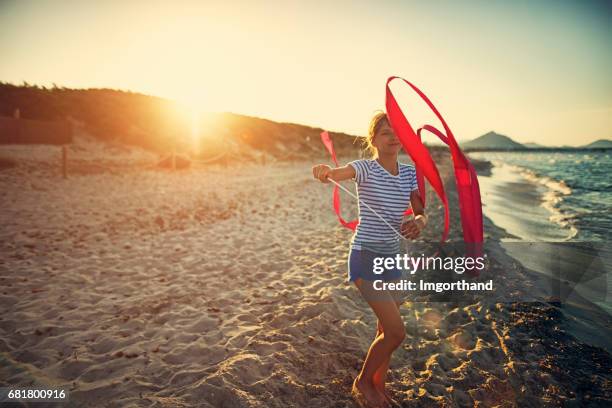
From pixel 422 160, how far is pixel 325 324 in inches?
102

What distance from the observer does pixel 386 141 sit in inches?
103

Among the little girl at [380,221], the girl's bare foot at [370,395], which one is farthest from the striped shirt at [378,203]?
the girl's bare foot at [370,395]

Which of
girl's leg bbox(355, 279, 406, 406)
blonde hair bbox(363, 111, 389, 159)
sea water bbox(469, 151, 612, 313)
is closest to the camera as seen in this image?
girl's leg bbox(355, 279, 406, 406)

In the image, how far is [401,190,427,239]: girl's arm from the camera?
2.52m

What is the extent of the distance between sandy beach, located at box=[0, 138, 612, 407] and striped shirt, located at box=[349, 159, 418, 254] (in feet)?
5.20

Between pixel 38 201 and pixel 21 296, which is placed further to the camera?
pixel 38 201

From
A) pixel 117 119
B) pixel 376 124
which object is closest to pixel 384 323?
pixel 376 124

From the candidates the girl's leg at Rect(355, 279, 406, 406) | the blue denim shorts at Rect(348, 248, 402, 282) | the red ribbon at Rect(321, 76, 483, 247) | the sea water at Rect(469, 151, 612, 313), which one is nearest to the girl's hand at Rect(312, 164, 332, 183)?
the red ribbon at Rect(321, 76, 483, 247)

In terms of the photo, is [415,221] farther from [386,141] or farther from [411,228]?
[386,141]

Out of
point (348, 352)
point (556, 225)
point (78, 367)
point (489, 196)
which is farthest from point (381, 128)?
point (489, 196)

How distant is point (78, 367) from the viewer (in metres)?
3.37

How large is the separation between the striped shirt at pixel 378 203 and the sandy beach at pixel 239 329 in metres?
1.58

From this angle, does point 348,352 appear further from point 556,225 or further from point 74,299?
point 556,225

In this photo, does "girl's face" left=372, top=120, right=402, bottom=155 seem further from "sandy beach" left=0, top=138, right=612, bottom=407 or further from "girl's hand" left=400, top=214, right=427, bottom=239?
"sandy beach" left=0, top=138, right=612, bottom=407
